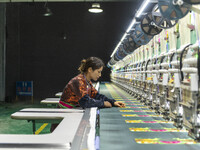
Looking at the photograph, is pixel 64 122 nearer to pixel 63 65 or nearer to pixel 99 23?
pixel 99 23

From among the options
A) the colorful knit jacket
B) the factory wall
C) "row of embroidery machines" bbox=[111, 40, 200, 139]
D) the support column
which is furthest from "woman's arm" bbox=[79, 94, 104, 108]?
the factory wall

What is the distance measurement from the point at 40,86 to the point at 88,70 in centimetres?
1898

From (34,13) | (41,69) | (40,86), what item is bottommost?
(40,86)

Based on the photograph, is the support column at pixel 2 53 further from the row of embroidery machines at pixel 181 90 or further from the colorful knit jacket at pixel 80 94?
the colorful knit jacket at pixel 80 94

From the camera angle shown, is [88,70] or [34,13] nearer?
[88,70]

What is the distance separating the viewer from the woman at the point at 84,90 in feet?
9.66

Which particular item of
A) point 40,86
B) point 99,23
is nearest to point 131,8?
point 99,23

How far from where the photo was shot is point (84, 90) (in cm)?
296

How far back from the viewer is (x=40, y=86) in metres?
21.4

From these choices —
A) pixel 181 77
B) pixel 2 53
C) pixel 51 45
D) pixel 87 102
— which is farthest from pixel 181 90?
pixel 51 45

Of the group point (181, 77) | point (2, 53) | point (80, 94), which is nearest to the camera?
point (80, 94)

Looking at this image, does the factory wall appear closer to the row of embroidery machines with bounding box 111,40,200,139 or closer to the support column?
the support column

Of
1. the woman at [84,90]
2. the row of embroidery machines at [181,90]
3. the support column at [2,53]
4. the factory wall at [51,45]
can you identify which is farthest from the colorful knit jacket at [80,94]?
the factory wall at [51,45]

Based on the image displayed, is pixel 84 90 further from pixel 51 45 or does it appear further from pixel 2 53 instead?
pixel 51 45
